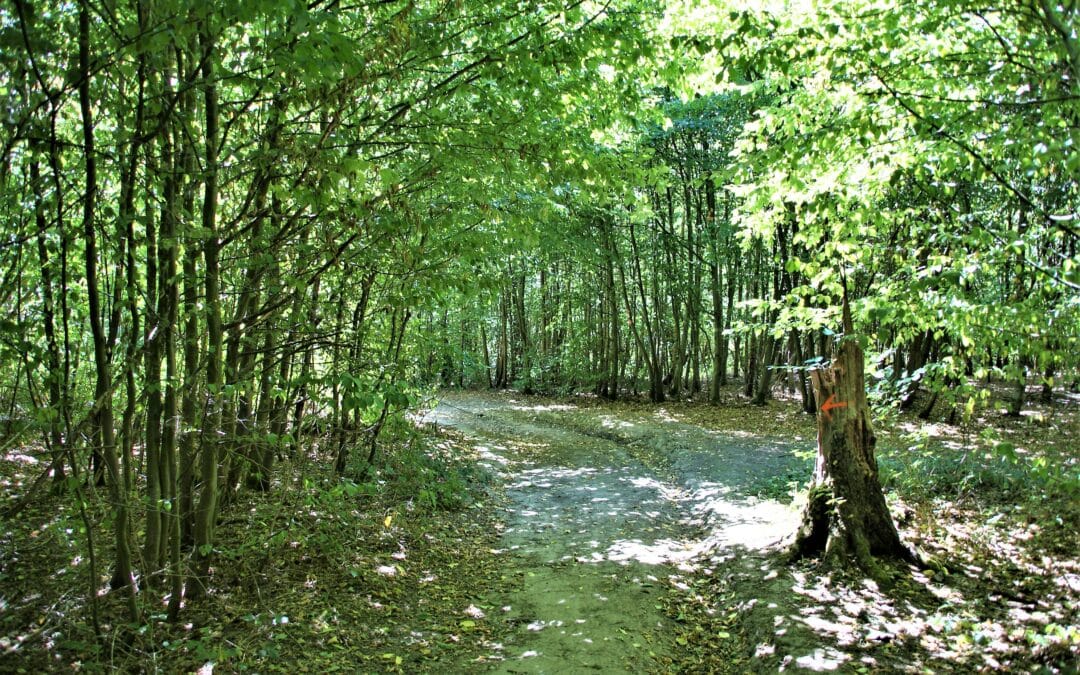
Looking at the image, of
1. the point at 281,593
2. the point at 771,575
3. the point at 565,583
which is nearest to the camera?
the point at 281,593

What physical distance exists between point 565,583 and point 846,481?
305cm

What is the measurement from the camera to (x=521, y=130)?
17.6 feet

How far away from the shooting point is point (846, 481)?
626cm

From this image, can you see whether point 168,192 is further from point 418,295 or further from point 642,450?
point 642,450

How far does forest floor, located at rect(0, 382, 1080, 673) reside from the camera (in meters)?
4.31

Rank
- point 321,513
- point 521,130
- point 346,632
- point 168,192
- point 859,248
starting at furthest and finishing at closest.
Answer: point 321,513
point 859,248
point 521,130
point 346,632
point 168,192

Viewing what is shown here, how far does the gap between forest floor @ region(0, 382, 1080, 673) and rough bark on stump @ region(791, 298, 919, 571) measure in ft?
1.22

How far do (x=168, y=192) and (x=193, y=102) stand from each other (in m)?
0.65

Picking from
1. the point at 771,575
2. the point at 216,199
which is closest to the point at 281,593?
the point at 216,199

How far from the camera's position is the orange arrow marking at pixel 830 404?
641 cm

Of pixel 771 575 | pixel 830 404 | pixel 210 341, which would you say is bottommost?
pixel 771 575

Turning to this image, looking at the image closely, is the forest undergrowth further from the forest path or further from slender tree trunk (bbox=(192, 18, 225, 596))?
the forest path

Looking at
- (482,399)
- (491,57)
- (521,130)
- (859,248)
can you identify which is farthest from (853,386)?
(482,399)

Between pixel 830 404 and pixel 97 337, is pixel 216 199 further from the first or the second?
pixel 830 404
